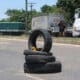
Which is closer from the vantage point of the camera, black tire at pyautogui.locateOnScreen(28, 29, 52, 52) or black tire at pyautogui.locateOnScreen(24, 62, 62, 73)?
black tire at pyautogui.locateOnScreen(24, 62, 62, 73)

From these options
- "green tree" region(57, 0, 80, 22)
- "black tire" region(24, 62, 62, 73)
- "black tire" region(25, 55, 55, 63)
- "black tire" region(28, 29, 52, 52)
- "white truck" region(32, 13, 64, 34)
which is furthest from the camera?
"green tree" region(57, 0, 80, 22)

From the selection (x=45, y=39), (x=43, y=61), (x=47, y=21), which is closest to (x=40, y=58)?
(x=43, y=61)

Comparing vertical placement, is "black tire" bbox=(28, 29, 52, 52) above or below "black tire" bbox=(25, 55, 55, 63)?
above

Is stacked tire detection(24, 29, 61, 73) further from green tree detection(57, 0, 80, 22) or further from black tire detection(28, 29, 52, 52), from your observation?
green tree detection(57, 0, 80, 22)

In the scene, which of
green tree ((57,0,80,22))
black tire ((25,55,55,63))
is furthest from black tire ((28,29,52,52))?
green tree ((57,0,80,22))

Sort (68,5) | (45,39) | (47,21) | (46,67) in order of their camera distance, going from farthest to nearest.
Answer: (68,5) < (47,21) < (45,39) < (46,67)

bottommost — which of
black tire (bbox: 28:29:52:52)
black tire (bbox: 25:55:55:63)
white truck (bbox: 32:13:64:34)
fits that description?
white truck (bbox: 32:13:64:34)

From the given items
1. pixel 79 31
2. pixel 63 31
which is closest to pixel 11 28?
pixel 63 31

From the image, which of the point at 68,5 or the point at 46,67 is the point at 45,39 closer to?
the point at 46,67

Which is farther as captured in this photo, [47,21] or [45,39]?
[47,21]

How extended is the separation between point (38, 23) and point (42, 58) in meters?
45.8

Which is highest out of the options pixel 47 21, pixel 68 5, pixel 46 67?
pixel 68 5

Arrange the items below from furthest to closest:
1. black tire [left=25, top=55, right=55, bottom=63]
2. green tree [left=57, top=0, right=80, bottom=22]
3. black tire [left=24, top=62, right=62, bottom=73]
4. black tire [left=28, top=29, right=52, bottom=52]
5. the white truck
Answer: green tree [left=57, top=0, right=80, bottom=22], the white truck, black tire [left=28, top=29, right=52, bottom=52], black tire [left=25, top=55, right=55, bottom=63], black tire [left=24, top=62, right=62, bottom=73]

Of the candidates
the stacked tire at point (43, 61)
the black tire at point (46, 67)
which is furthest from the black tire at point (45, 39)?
the black tire at point (46, 67)
